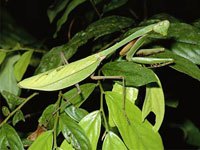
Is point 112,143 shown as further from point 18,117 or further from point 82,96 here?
point 18,117

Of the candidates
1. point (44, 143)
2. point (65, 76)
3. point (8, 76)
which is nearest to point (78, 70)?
point (65, 76)

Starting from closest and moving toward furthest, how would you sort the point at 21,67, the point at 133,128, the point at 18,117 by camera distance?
the point at 133,128 → the point at 18,117 → the point at 21,67

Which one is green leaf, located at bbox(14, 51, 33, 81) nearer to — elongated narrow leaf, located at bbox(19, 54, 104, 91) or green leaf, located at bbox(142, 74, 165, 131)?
elongated narrow leaf, located at bbox(19, 54, 104, 91)

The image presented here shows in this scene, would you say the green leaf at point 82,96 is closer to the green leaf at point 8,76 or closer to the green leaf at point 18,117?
the green leaf at point 18,117

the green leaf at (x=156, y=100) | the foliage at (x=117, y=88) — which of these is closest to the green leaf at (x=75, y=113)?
the foliage at (x=117, y=88)

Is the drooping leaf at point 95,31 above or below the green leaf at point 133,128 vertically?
above

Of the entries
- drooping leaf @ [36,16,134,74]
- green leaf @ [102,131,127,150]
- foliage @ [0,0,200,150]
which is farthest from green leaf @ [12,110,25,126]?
green leaf @ [102,131,127,150]
